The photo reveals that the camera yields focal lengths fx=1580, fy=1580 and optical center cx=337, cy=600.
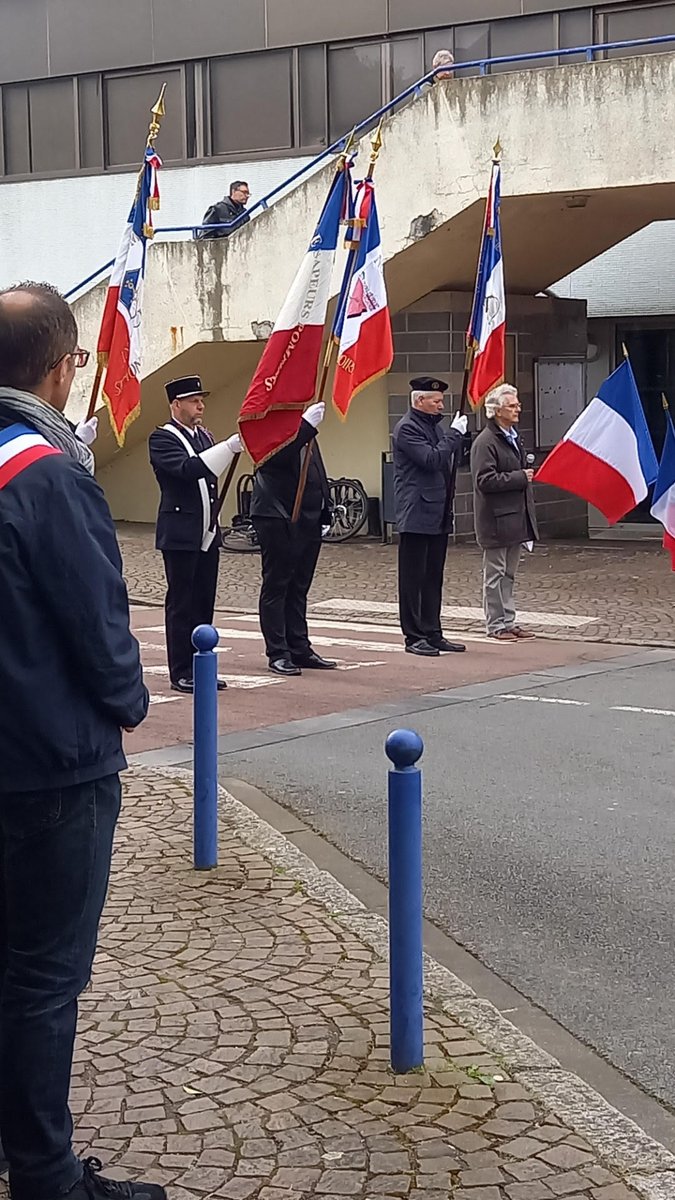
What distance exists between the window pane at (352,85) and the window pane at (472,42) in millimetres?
1240

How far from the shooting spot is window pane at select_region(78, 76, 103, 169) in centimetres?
2425

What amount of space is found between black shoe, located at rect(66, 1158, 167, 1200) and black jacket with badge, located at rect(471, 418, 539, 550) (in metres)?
9.51

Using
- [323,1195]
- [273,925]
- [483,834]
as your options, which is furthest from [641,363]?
[323,1195]

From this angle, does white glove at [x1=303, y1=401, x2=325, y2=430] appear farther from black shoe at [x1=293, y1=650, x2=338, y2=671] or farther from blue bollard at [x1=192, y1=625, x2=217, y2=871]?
blue bollard at [x1=192, y1=625, x2=217, y2=871]

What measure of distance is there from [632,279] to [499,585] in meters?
10.8

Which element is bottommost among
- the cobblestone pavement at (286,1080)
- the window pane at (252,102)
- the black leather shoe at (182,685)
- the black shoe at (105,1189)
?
the cobblestone pavement at (286,1080)

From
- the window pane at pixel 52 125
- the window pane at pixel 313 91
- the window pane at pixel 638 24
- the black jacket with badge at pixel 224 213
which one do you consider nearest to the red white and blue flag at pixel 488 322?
the black jacket with badge at pixel 224 213

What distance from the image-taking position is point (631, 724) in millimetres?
9609

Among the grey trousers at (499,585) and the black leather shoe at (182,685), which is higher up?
the grey trousers at (499,585)

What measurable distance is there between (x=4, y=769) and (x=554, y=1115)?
1791mm

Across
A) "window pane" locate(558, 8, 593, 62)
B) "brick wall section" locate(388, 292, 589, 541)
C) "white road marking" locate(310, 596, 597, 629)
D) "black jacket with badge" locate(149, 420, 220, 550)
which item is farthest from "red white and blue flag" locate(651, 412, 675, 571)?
"window pane" locate(558, 8, 593, 62)

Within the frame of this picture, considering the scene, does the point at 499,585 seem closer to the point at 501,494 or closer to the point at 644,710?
the point at 501,494

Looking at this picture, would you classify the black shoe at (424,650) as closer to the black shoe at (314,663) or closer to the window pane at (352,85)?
the black shoe at (314,663)

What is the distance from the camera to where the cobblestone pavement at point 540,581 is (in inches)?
562
